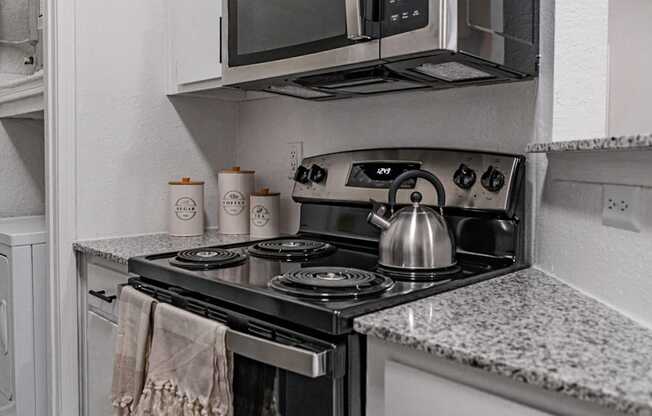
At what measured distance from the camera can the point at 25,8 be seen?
8.99 feet

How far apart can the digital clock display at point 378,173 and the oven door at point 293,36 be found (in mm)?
394

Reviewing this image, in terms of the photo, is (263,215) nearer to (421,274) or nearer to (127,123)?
(127,123)

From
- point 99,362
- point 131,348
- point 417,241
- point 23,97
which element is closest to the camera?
point 417,241

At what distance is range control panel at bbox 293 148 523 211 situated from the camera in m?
1.33

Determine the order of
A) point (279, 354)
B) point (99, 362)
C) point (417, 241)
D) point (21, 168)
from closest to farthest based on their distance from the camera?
point (279, 354) → point (417, 241) → point (99, 362) → point (21, 168)

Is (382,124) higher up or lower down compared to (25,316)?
higher up

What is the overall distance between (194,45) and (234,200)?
1.80ft

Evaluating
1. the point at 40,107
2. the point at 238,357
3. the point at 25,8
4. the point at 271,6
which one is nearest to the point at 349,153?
the point at 271,6

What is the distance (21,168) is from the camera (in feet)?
8.78

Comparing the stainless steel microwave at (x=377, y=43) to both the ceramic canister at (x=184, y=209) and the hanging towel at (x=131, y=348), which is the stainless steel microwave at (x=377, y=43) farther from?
the hanging towel at (x=131, y=348)

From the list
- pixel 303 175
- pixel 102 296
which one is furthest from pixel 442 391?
pixel 102 296

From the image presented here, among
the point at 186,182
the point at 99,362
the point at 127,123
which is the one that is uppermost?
the point at 127,123

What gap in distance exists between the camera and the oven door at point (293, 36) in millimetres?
1188

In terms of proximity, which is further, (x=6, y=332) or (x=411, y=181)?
(x=6, y=332)
